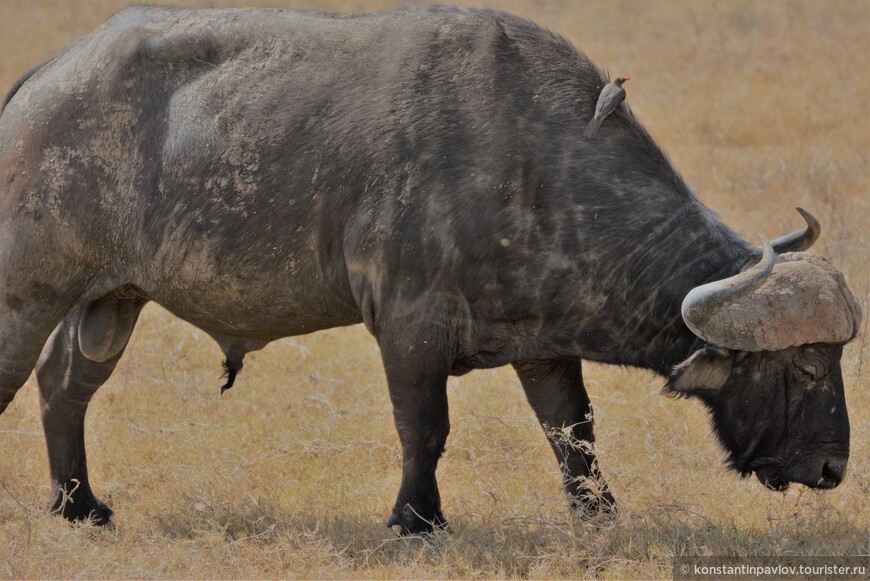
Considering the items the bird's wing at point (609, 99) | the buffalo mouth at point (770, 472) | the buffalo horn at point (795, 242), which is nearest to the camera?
the buffalo mouth at point (770, 472)

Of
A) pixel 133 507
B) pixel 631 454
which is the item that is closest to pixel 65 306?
pixel 133 507

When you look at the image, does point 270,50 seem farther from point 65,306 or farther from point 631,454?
point 631,454

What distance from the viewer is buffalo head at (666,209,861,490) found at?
225 inches

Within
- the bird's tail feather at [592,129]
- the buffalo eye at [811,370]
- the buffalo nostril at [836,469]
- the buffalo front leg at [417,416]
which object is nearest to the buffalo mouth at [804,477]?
the buffalo nostril at [836,469]

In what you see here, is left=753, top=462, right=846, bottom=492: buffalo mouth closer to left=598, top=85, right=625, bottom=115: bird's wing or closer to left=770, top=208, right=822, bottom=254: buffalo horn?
left=770, top=208, right=822, bottom=254: buffalo horn

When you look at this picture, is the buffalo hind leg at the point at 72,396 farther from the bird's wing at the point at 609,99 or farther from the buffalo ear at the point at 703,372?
the buffalo ear at the point at 703,372

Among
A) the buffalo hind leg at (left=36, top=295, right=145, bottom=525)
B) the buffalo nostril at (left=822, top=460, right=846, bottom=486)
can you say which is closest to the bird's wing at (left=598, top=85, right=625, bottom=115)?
the buffalo nostril at (left=822, top=460, right=846, bottom=486)

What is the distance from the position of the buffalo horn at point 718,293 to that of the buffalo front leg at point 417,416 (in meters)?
1.29

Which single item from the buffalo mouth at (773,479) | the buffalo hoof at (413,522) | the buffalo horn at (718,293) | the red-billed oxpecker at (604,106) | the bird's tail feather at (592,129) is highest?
the red-billed oxpecker at (604,106)

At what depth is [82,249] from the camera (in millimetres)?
6816

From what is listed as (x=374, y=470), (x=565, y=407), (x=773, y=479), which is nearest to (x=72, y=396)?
(x=374, y=470)

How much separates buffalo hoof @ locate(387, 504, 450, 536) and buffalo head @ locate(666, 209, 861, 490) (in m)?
1.40

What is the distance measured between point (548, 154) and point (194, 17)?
2.25 meters

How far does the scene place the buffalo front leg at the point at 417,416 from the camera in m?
6.31
